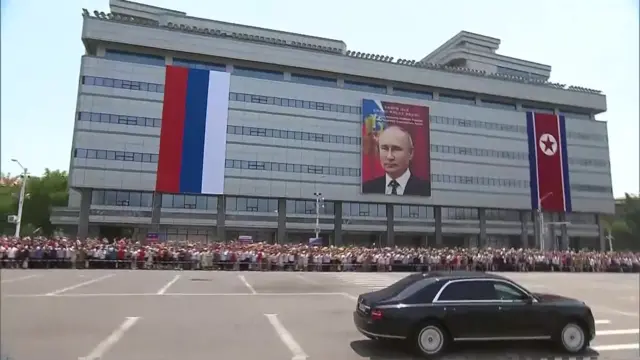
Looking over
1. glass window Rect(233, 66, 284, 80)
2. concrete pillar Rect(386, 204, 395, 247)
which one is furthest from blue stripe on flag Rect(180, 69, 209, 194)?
concrete pillar Rect(386, 204, 395, 247)

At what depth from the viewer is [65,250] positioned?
2569cm

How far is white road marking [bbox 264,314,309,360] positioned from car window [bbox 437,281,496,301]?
277 centimetres

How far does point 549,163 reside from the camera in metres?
70.9

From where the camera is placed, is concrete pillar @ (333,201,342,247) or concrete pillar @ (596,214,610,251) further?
concrete pillar @ (596,214,610,251)

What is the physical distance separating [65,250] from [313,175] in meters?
38.8

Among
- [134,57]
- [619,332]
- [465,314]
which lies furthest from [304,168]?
[465,314]

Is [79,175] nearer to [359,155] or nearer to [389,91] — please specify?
[359,155]

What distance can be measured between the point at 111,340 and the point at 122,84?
52508 mm

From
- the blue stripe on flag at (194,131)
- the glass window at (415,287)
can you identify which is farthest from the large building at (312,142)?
the glass window at (415,287)

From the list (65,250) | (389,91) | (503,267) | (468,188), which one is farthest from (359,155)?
(65,250)

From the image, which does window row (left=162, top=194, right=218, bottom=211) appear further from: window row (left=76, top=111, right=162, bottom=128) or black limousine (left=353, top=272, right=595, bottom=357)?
black limousine (left=353, top=272, right=595, bottom=357)

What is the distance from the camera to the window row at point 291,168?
191 feet

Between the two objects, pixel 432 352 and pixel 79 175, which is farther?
pixel 79 175

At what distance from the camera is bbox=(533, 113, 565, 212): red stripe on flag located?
7038 centimetres
